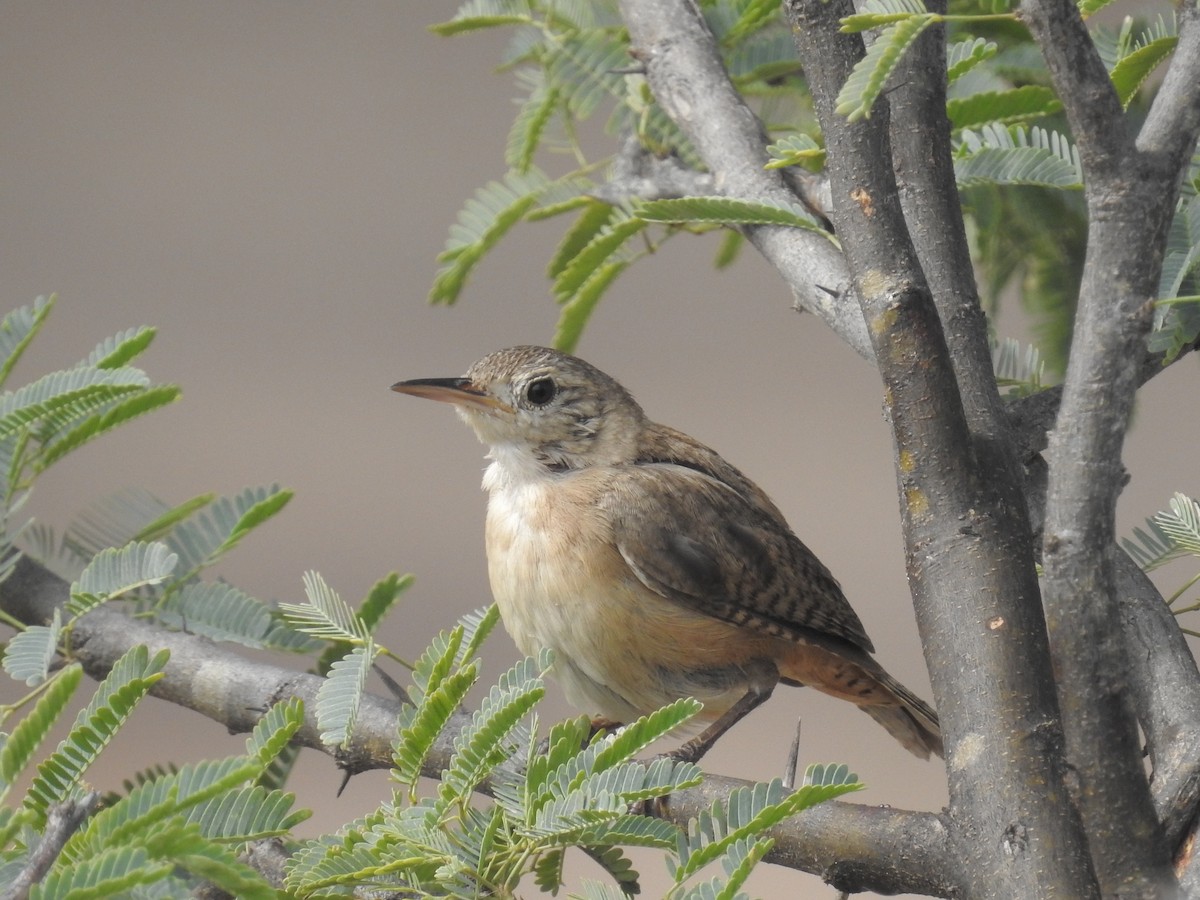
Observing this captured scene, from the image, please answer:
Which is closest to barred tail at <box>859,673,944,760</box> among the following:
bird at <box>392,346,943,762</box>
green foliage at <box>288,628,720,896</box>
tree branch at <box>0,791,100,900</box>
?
bird at <box>392,346,943,762</box>

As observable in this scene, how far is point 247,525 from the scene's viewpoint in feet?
5.54

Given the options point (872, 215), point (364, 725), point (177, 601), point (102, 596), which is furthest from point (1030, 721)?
point (177, 601)

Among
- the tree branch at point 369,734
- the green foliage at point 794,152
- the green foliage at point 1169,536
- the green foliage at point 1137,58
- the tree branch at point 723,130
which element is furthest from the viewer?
the tree branch at point 723,130

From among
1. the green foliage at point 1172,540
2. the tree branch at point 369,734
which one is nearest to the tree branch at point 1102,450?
the tree branch at point 369,734

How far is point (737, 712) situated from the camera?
1.87 meters

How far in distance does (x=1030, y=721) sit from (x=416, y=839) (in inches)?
19.4

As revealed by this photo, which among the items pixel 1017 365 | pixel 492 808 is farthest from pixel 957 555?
pixel 1017 365

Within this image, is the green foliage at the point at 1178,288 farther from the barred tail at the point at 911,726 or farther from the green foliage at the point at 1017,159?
the barred tail at the point at 911,726

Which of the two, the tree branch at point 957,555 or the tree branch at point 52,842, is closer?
the tree branch at point 52,842

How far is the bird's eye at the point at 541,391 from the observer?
2.16 metres

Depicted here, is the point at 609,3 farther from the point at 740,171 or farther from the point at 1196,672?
the point at 1196,672

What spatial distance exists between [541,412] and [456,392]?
159 mm

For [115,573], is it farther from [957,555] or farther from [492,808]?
[957,555]

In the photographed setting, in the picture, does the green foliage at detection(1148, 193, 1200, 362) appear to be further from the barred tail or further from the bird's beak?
the bird's beak
